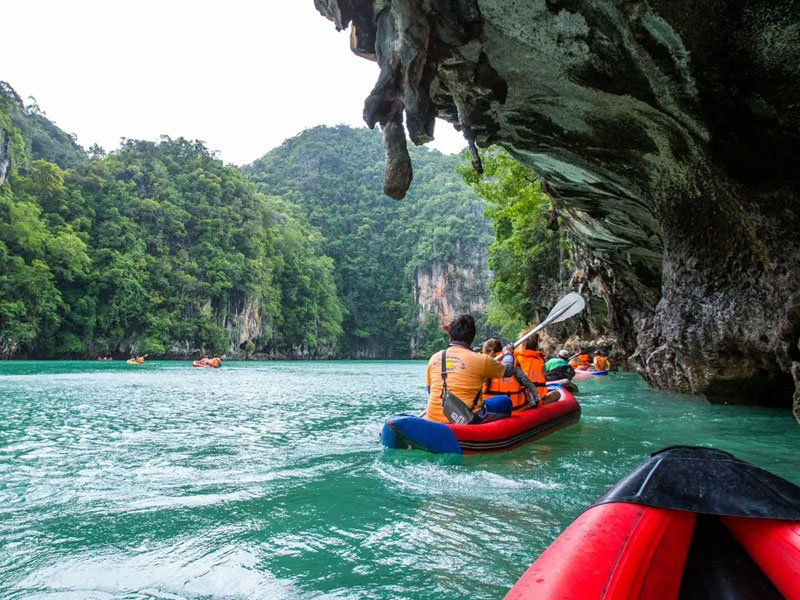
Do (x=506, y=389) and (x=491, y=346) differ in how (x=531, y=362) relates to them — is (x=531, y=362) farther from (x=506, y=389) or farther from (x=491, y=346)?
(x=506, y=389)

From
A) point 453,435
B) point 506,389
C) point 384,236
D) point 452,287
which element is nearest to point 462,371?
point 453,435

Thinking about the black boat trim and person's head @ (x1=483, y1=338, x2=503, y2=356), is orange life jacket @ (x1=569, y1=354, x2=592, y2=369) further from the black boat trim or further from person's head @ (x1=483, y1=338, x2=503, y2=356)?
the black boat trim

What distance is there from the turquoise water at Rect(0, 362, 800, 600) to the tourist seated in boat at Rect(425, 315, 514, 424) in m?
0.53

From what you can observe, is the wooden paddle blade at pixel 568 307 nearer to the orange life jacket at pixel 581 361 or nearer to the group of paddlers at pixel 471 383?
the group of paddlers at pixel 471 383

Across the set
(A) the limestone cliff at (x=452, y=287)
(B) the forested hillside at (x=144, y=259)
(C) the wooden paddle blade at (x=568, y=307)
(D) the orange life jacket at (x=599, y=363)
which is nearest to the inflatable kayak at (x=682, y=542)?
(C) the wooden paddle blade at (x=568, y=307)

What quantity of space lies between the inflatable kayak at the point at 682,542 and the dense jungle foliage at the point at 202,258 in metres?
42.6

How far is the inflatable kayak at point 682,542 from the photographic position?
56.8 inches

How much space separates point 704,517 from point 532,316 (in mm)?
24472

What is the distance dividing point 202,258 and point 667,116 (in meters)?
50.2

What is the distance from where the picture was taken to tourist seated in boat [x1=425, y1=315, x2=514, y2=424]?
195 inches

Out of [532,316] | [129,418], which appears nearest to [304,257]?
[532,316]

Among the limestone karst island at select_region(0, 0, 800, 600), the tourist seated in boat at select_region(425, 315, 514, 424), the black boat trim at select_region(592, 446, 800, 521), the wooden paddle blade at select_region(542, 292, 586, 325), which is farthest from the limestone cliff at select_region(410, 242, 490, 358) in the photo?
the black boat trim at select_region(592, 446, 800, 521)

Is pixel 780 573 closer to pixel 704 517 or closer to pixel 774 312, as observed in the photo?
pixel 704 517

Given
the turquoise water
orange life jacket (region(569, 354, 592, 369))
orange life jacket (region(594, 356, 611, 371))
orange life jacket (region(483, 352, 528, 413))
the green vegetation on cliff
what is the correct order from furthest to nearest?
orange life jacket (region(569, 354, 592, 369)) → orange life jacket (region(594, 356, 611, 371)) → the green vegetation on cliff → orange life jacket (region(483, 352, 528, 413)) → the turquoise water
